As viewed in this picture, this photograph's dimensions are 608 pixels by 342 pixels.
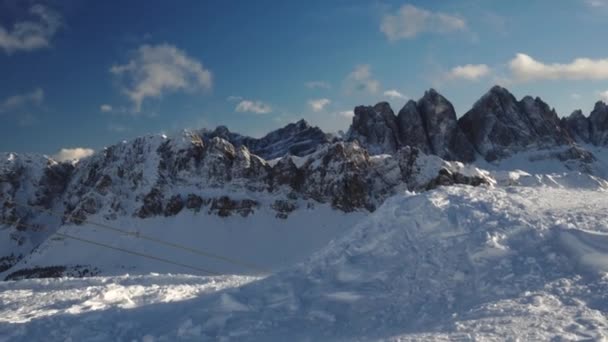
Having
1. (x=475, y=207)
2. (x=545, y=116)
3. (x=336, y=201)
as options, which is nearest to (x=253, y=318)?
(x=475, y=207)

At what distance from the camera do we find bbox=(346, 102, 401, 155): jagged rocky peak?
7281cm

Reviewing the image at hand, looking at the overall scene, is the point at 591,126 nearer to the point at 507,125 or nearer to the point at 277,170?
the point at 507,125

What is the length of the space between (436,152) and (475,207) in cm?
5979

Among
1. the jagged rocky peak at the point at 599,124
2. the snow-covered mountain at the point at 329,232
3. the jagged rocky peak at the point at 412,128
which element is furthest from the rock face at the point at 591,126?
the jagged rocky peak at the point at 412,128

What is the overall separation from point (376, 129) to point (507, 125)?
21.8m

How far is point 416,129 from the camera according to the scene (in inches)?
2881

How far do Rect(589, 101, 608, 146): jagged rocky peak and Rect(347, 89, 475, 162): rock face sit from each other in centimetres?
3168

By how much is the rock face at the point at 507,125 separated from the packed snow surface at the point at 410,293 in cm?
6231

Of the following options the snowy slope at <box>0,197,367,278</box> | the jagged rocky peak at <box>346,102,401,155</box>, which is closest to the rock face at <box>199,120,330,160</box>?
the jagged rocky peak at <box>346,102,401,155</box>

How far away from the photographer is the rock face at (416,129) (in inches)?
→ 2825

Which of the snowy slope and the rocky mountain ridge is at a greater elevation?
the rocky mountain ridge

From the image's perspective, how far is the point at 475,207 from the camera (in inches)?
538

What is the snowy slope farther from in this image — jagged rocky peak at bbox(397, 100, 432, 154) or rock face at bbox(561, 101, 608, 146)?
rock face at bbox(561, 101, 608, 146)

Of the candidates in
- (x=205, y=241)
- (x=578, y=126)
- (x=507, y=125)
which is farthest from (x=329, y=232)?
(x=578, y=126)
